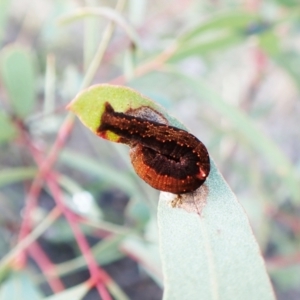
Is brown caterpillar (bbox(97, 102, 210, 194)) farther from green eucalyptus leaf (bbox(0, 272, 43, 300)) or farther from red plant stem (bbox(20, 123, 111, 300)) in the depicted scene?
green eucalyptus leaf (bbox(0, 272, 43, 300))

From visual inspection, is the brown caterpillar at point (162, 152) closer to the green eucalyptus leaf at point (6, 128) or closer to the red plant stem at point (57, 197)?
the red plant stem at point (57, 197)

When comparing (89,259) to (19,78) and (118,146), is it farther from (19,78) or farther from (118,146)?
(19,78)

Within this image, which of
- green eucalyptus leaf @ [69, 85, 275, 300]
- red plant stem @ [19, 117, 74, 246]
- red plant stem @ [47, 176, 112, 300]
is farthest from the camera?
red plant stem @ [19, 117, 74, 246]

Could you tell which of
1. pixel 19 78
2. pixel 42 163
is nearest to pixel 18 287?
pixel 42 163

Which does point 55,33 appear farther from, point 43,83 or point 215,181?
point 215,181

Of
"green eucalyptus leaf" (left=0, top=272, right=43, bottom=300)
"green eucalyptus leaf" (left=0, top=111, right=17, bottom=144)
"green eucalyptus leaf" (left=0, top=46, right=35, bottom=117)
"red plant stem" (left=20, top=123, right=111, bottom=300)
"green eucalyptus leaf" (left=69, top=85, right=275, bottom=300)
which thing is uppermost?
"green eucalyptus leaf" (left=0, top=46, right=35, bottom=117)

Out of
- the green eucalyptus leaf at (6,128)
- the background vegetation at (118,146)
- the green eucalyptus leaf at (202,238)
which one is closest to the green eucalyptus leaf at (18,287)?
the background vegetation at (118,146)

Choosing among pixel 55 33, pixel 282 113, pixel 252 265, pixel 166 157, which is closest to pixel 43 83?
pixel 55 33

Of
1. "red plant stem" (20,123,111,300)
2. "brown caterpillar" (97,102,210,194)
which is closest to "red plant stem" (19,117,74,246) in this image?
"red plant stem" (20,123,111,300)
